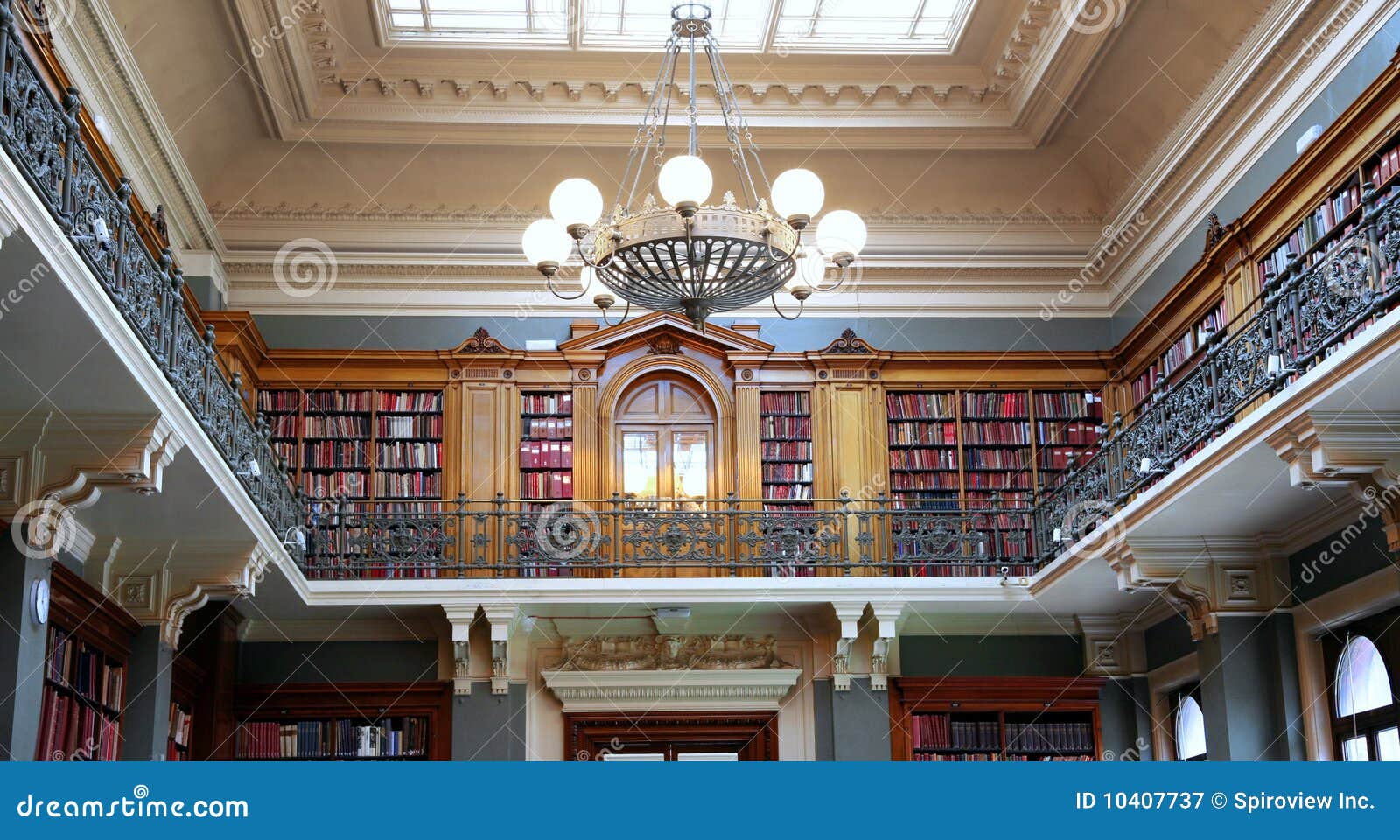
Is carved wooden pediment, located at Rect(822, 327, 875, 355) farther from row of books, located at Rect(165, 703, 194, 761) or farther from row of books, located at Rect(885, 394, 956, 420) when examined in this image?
row of books, located at Rect(165, 703, 194, 761)

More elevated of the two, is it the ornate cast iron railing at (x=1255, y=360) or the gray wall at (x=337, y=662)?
the ornate cast iron railing at (x=1255, y=360)

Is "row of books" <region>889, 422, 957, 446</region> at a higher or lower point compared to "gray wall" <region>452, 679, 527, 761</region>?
higher

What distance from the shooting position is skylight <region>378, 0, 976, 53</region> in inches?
396

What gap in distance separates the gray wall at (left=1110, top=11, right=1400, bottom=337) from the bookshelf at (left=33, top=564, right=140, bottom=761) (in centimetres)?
695

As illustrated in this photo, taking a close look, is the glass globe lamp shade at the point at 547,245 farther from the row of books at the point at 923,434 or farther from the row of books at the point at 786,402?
the row of books at the point at 923,434

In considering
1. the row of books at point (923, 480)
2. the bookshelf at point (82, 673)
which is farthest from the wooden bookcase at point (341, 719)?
the row of books at point (923, 480)

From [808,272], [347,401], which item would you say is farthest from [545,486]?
[808,272]

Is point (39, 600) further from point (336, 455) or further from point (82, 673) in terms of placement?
point (336, 455)

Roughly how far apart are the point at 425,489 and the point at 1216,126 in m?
5.90

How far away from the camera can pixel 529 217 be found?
36.6 feet

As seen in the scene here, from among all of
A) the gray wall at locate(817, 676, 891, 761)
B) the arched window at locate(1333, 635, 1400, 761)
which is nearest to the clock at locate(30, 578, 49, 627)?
the gray wall at locate(817, 676, 891, 761)

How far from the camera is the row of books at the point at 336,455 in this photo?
10.5 meters

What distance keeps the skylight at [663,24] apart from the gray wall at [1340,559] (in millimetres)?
4452

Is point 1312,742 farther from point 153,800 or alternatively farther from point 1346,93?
point 153,800
